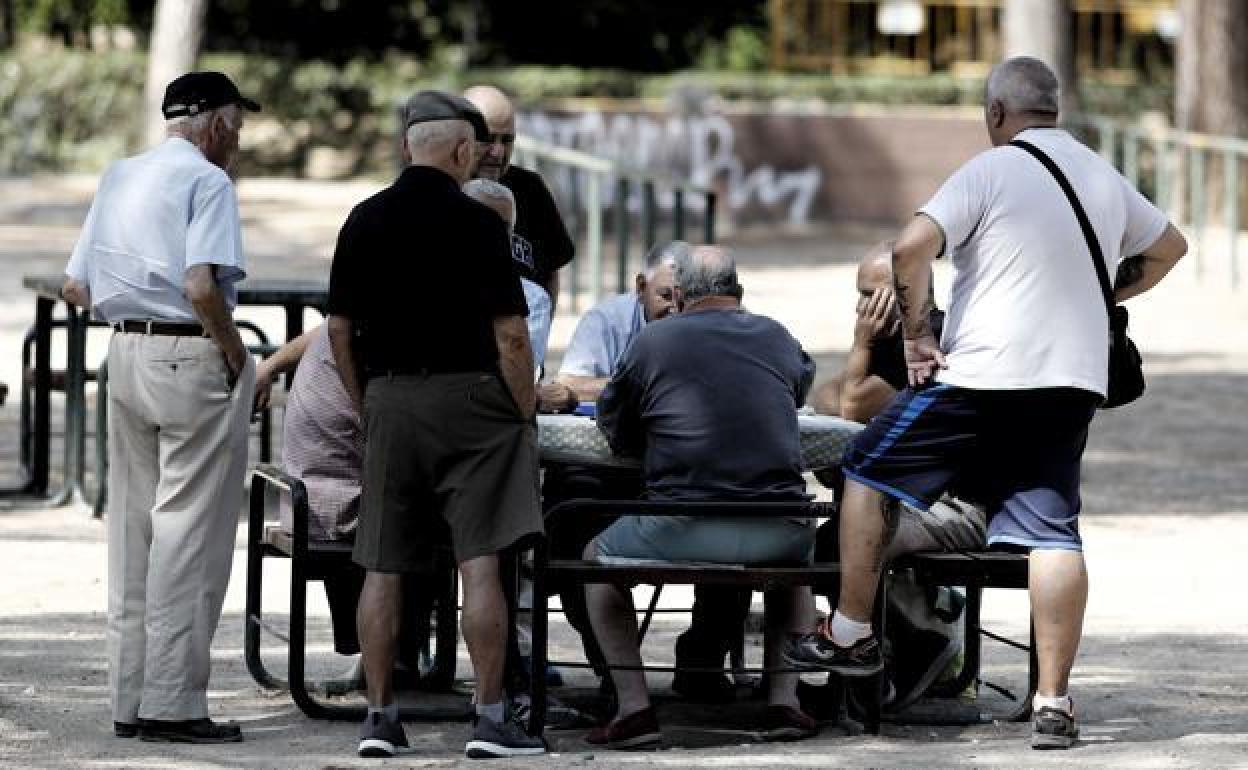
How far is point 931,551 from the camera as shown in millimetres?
6953

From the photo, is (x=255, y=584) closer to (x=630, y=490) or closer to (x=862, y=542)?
(x=630, y=490)

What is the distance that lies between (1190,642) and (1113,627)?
359 millimetres

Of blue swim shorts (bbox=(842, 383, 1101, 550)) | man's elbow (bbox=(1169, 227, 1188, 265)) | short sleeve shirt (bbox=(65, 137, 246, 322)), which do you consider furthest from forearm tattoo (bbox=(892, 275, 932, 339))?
short sleeve shirt (bbox=(65, 137, 246, 322))

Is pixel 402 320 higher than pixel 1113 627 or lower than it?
higher

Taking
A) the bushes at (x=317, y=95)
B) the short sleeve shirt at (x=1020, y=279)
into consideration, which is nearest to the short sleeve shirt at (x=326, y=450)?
the short sleeve shirt at (x=1020, y=279)

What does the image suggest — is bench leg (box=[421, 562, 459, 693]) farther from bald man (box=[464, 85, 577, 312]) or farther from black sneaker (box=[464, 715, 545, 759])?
bald man (box=[464, 85, 577, 312])

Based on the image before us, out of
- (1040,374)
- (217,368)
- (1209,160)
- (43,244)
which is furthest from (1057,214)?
(1209,160)

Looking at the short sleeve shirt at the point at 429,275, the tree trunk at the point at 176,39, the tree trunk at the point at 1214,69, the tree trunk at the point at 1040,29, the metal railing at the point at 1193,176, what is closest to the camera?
the short sleeve shirt at the point at 429,275

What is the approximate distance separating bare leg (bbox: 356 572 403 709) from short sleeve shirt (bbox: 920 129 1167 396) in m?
1.38

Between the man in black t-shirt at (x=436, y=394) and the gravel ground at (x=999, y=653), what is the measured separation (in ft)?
1.00

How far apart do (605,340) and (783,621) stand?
1125mm

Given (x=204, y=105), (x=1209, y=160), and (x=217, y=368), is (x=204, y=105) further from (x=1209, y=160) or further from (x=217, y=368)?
(x=1209, y=160)

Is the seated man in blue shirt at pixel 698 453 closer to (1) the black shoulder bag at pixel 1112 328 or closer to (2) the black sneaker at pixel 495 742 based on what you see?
(2) the black sneaker at pixel 495 742

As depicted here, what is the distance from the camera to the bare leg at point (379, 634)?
6574 mm
